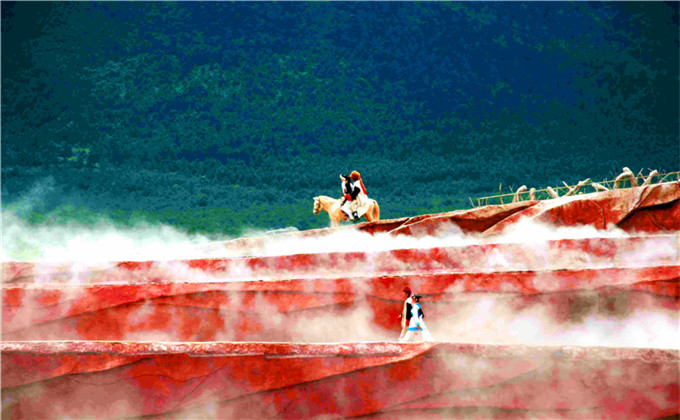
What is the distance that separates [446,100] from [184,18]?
35.8 feet

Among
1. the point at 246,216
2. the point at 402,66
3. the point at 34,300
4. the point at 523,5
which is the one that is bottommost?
the point at 34,300

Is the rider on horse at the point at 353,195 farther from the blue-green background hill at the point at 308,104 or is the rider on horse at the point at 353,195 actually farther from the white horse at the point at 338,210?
the blue-green background hill at the point at 308,104

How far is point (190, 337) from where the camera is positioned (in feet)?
23.9

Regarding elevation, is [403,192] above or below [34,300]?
above

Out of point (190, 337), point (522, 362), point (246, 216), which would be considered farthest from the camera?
point (246, 216)

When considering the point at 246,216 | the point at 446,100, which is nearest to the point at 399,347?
the point at 246,216

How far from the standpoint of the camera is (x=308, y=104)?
22.1m

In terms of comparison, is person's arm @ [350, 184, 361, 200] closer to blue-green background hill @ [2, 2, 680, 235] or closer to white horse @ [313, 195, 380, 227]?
white horse @ [313, 195, 380, 227]

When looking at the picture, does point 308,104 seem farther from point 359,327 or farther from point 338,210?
A: point 359,327

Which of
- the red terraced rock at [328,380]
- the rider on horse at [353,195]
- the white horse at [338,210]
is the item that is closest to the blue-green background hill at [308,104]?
the white horse at [338,210]

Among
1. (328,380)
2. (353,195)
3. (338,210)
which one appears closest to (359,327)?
(328,380)

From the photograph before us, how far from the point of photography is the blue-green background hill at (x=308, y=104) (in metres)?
19.4

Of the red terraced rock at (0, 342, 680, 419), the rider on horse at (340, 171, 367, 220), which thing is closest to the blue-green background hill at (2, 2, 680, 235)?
the rider on horse at (340, 171, 367, 220)

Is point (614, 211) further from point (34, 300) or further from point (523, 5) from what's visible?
point (523, 5)
